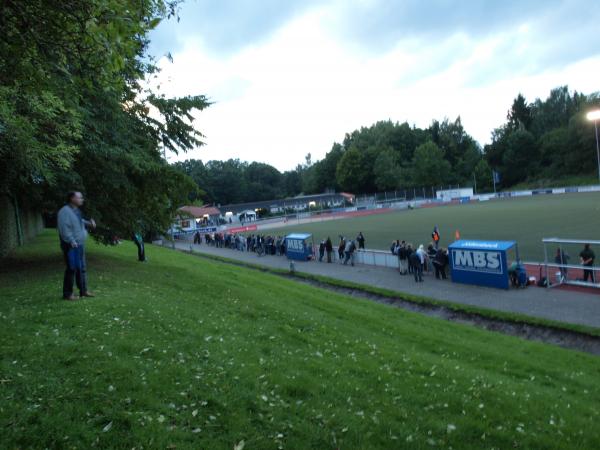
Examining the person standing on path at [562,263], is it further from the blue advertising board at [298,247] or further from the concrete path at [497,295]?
the blue advertising board at [298,247]

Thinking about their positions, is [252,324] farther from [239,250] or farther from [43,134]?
[239,250]

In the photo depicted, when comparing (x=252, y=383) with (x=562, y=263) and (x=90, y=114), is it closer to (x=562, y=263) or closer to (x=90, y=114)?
(x=90, y=114)

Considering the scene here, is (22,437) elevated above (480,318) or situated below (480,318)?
above

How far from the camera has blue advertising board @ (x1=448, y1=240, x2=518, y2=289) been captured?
17734 millimetres

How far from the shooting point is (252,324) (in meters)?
8.56

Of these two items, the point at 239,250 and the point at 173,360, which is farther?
the point at 239,250

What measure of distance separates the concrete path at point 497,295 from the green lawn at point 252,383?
4.47 metres

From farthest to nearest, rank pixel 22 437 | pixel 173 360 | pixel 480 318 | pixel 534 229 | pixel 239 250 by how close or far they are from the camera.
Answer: pixel 239 250 < pixel 534 229 < pixel 480 318 < pixel 173 360 < pixel 22 437

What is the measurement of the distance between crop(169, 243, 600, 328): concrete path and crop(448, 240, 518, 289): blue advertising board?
1.56 ft

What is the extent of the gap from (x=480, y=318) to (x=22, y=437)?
43.6 ft

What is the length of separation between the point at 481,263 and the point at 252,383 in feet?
50.1

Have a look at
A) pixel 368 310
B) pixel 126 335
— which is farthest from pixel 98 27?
pixel 368 310

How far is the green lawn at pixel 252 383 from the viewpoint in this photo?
4293mm

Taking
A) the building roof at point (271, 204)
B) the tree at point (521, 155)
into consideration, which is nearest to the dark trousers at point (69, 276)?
the building roof at point (271, 204)
